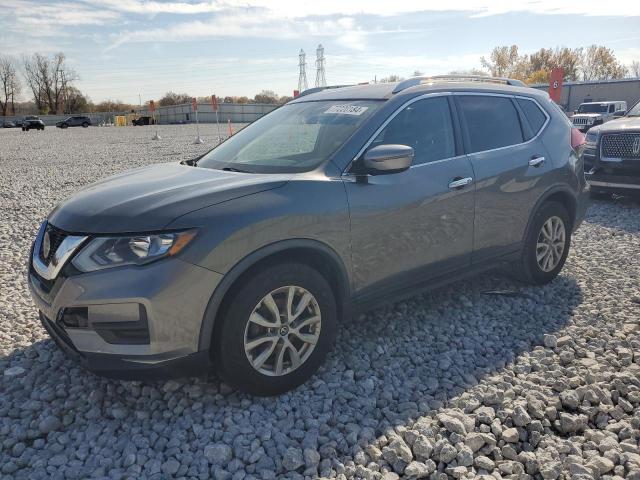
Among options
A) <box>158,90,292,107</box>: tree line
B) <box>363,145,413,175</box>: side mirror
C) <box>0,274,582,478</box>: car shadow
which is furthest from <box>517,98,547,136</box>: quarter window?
<box>158,90,292,107</box>: tree line

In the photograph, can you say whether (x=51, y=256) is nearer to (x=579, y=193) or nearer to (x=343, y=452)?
(x=343, y=452)

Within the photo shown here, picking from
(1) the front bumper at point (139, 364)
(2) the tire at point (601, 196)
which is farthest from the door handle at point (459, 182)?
(2) the tire at point (601, 196)

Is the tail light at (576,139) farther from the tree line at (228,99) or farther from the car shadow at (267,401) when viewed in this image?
the tree line at (228,99)

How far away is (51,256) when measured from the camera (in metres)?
2.89

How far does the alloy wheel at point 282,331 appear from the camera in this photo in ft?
9.57

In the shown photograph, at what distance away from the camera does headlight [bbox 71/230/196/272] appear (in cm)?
261

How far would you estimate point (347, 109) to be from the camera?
3.72m

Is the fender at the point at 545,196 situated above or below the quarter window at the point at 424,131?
below

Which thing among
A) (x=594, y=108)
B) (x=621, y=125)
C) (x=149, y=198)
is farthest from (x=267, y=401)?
(x=594, y=108)

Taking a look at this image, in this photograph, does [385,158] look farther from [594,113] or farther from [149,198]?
[594,113]

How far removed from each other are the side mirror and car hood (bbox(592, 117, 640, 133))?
661 centimetres

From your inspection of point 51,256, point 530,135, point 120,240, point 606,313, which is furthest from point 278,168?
point 606,313

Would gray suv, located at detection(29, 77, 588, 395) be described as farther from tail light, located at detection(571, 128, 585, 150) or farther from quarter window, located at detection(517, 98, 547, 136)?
tail light, located at detection(571, 128, 585, 150)

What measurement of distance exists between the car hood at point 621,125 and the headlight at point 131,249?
315 inches
